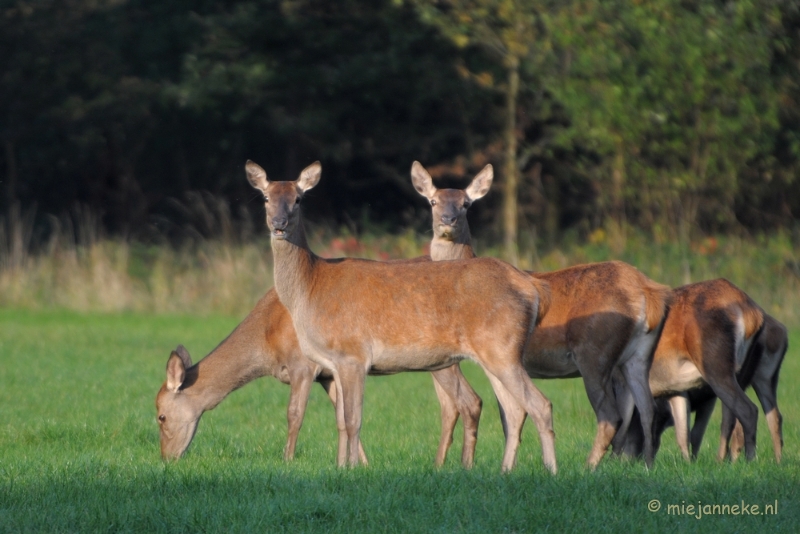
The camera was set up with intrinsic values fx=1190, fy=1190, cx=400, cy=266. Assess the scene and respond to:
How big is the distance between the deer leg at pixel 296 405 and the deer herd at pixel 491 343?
0.03 feet

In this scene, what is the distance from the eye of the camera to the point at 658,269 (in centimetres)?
2017

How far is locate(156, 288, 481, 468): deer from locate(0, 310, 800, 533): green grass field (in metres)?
0.23

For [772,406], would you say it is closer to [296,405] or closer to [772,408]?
[772,408]

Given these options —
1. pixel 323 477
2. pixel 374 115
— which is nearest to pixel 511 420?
pixel 323 477

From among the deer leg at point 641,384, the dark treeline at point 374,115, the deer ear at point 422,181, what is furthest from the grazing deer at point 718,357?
the dark treeline at point 374,115

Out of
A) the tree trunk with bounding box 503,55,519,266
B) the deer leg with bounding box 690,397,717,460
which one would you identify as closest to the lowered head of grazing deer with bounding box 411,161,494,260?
the deer leg with bounding box 690,397,717,460

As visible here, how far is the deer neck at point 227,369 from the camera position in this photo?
9203 millimetres

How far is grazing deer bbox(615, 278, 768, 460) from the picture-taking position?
27.7ft

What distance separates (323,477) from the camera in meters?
7.02

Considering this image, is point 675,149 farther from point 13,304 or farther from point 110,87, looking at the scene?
point 110,87

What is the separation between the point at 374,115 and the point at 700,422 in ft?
76.3

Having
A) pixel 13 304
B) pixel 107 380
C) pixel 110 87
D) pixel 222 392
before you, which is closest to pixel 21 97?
pixel 110 87

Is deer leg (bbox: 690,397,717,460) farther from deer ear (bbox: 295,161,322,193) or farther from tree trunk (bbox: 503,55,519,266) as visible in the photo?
tree trunk (bbox: 503,55,519,266)

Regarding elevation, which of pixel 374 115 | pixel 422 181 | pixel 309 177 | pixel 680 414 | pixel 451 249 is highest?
pixel 309 177
